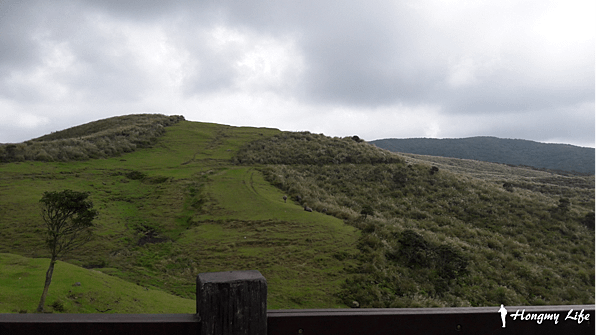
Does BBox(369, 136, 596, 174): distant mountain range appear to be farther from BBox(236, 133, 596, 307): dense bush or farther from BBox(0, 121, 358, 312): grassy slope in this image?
BBox(0, 121, 358, 312): grassy slope

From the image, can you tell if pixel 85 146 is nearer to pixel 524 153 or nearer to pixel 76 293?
pixel 76 293

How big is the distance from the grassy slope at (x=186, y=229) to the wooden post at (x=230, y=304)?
7909 millimetres

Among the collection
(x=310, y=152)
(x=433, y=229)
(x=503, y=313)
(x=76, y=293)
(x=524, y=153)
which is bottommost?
(x=433, y=229)

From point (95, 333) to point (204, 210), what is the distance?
15624mm

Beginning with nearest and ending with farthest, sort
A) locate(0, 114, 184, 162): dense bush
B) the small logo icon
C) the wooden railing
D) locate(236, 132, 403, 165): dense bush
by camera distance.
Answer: the wooden railing, the small logo icon, locate(0, 114, 184, 162): dense bush, locate(236, 132, 403, 165): dense bush

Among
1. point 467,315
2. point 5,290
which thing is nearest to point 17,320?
point 467,315

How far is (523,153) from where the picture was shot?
174875 millimetres

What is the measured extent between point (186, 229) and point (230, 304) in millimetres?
14332

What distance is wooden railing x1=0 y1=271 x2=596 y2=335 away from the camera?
142 centimetres

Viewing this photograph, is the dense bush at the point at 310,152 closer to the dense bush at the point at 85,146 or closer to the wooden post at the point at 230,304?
the dense bush at the point at 85,146

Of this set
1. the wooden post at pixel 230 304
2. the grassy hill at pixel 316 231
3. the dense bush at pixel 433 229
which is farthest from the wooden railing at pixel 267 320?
the dense bush at pixel 433 229

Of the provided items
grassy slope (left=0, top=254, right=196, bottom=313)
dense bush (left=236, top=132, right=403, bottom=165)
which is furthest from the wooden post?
dense bush (left=236, top=132, right=403, bottom=165)

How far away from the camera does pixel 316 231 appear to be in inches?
554

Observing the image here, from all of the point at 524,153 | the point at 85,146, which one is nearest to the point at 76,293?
the point at 85,146
